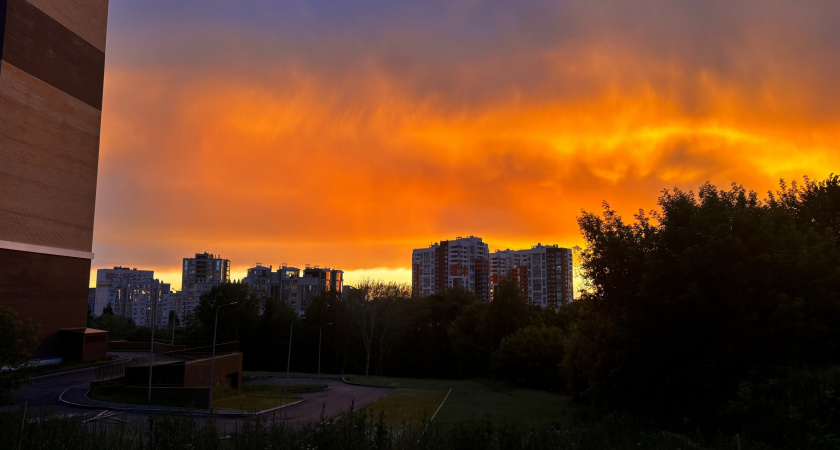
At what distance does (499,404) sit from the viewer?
3659 centimetres

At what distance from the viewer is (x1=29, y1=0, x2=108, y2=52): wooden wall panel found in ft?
170

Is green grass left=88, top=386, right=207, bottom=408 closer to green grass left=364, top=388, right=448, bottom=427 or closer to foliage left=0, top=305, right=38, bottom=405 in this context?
foliage left=0, top=305, right=38, bottom=405

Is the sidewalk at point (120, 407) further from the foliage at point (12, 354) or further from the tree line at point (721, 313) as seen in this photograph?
the tree line at point (721, 313)

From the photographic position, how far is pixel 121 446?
12000mm

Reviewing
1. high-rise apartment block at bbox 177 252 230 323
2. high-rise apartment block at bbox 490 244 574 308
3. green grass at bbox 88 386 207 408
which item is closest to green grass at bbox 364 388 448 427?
green grass at bbox 88 386 207 408

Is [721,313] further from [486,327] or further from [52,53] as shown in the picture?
[52,53]

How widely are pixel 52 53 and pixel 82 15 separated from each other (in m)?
6.57

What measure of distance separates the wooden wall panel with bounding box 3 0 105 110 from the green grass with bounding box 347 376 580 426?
38.3 meters

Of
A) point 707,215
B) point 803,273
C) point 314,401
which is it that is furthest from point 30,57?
point 803,273

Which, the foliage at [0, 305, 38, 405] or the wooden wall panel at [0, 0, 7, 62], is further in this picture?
the wooden wall panel at [0, 0, 7, 62]

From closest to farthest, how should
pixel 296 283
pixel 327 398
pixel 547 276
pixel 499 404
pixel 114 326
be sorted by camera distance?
pixel 499 404 → pixel 327 398 → pixel 114 326 → pixel 296 283 → pixel 547 276

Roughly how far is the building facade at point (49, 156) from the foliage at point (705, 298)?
43.3 m

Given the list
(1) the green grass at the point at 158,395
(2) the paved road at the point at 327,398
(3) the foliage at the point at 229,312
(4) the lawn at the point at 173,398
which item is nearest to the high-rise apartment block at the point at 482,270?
(3) the foliage at the point at 229,312

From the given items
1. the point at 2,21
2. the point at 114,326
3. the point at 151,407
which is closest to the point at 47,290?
the point at 2,21
